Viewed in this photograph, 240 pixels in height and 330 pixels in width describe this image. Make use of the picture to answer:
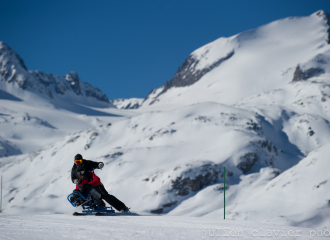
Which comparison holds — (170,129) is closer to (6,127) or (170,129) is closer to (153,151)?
(153,151)

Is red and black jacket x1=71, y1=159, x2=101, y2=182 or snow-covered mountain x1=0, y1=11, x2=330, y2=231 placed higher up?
snow-covered mountain x1=0, y1=11, x2=330, y2=231

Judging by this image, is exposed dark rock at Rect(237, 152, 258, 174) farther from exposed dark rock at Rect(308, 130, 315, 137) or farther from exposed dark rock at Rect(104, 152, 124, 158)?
exposed dark rock at Rect(308, 130, 315, 137)

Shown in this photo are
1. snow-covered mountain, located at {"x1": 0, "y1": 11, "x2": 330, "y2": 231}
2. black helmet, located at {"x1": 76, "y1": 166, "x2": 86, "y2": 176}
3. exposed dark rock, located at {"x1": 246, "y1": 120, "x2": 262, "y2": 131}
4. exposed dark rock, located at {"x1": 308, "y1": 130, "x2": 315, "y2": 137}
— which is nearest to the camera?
black helmet, located at {"x1": 76, "y1": 166, "x2": 86, "y2": 176}

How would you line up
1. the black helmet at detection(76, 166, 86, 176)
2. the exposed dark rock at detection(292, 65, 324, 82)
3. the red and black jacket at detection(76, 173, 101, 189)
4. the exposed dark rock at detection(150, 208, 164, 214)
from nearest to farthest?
the black helmet at detection(76, 166, 86, 176) < the red and black jacket at detection(76, 173, 101, 189) < the exposed dark rock at detection(150, 208, 164, 214) < the exposed dark rock at detection(292, 65, 324, 82)

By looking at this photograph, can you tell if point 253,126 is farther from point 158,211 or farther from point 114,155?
point 158,211

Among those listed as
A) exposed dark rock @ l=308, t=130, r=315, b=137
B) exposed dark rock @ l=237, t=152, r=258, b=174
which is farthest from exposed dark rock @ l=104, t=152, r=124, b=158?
exposed dark rock @ l=308, t=130, r=315, b=137

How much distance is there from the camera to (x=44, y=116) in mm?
166125

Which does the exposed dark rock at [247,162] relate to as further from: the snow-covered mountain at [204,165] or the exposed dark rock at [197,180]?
the exposed dark rock at [197,180]

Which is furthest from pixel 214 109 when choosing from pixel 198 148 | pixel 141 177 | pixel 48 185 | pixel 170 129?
pixel 48 185

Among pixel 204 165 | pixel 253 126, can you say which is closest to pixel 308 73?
pixel 253 126

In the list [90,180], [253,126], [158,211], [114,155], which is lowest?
[90,180]

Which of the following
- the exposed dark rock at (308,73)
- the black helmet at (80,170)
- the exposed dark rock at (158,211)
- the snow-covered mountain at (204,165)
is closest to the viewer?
the black helmet at (80,170)

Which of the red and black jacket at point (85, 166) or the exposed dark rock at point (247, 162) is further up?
the exposed dark rock at point (247, 162)

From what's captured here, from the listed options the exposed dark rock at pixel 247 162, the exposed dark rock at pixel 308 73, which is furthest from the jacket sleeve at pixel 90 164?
the exposed dark rock at pixel 308 73
